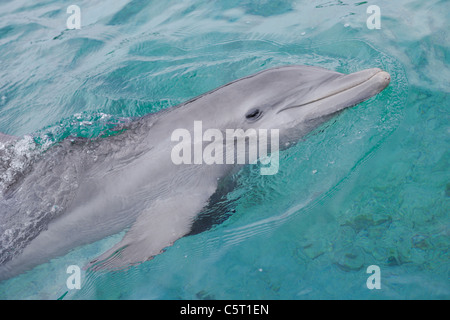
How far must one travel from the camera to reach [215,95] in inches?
202

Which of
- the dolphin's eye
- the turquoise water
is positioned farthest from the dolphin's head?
the turquoise water

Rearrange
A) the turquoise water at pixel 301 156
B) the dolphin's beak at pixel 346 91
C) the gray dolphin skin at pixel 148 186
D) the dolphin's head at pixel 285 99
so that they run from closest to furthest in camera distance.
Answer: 1. the turquoise water at pixel 301 156
2. the dolphin's beak at pixel 346 91
3. the dolphin's head at pixel 285 99
4. the gray dolphin skin at pixel 148 186

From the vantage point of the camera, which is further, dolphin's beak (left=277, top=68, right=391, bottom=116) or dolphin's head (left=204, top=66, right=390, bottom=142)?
dolphin's head (left=204, top=66, right=390, bottom=142)

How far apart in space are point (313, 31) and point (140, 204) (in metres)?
5.80

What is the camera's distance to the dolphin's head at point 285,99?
191 inches

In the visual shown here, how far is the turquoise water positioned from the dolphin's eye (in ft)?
2.80

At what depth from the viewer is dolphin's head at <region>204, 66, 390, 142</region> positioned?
486 cm

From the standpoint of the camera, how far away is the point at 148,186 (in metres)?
5.09

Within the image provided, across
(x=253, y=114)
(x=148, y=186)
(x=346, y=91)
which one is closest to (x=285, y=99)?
(x=253, y=114)

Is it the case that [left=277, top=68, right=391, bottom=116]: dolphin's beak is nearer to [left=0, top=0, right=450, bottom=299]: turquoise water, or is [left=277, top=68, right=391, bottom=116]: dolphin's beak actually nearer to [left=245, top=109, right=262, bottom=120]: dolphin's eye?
[left=245, top=109, right=262, bottom=120]: dolphin's eye

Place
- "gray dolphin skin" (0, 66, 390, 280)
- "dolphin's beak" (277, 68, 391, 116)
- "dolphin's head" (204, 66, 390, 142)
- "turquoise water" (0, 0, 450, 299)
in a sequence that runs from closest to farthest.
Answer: "turquoise water" (0, 0, 450, 299) → "dolphin's beak" (277, 68, 391, 116) → "dolphin's head" (204, 66, 390, 142) → "gray dolphin skin" (0, 66, 390, 280)

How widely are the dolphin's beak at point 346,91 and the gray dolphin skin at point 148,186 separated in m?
0.02

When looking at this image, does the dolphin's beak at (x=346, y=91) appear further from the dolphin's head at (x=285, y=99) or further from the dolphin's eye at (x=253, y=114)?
the dolphin's eye at (x=253, y=114)

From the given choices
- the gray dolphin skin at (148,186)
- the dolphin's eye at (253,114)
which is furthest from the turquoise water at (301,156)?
the dolphin's eye at (253,114)
